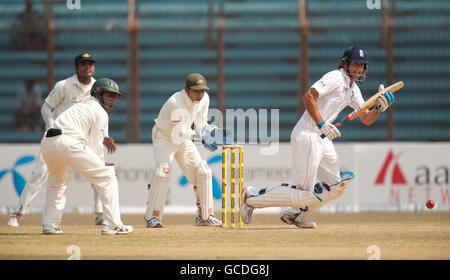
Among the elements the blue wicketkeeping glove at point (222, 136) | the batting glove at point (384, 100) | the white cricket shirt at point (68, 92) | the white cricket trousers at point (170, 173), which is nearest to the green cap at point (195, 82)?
the blue wicketkeeping glove at point (222, 136)

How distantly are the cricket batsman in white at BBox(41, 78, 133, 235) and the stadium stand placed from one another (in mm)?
8727

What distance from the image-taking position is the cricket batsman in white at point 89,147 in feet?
24.2

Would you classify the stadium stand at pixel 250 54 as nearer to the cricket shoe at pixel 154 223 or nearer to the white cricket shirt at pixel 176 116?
the white cricket shirt at pixel 176 116

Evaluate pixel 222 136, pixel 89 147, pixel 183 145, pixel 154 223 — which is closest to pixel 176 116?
pixel 183 145

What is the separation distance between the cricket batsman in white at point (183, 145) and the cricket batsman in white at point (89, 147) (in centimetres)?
118

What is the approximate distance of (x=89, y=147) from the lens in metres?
7.63


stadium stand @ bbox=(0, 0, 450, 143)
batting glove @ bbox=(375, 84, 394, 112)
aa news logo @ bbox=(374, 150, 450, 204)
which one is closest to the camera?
batting glove @ bbox=(375, 84, 394, 112)

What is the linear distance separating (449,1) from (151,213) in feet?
36.7

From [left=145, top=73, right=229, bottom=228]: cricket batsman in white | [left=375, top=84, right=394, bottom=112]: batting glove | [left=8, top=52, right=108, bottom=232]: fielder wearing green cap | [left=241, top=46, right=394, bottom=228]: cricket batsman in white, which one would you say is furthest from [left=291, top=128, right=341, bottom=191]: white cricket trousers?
[left=8, top=52, right=108, bottom=232]: fielder wearing green cap

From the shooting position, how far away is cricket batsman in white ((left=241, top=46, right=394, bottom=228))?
26.7ft

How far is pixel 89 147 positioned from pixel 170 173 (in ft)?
5.20

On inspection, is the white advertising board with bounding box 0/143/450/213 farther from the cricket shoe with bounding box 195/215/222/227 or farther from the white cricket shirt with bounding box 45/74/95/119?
the white cricket shirt with bounding box 45/74/95/119

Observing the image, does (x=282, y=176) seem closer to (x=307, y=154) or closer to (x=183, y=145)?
(x=183, y=145)

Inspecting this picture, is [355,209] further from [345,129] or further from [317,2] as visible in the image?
[317,2]
